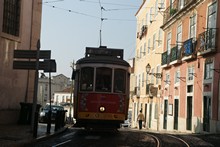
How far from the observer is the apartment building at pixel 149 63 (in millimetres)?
39444

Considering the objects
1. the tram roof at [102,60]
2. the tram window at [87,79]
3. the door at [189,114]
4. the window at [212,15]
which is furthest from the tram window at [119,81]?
the door at [189,114]

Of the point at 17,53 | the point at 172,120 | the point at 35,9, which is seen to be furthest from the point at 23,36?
the point at 172,120

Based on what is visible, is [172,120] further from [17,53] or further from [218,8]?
[17,53]

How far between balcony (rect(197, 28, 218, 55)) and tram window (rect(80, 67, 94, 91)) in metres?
9.09

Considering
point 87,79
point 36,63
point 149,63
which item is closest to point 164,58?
point 149,63

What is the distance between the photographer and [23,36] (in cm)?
2258

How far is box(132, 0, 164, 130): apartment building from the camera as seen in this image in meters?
39.4

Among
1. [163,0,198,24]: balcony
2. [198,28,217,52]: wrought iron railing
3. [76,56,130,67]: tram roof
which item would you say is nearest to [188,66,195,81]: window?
[198,28,217,52]: wrought iron railing

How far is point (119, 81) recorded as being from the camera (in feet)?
58.3

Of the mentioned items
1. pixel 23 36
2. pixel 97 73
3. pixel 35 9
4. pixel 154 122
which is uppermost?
pixel 35 9

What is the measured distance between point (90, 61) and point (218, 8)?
387 inches

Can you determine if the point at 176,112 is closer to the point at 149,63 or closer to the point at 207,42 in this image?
the point at 207,42

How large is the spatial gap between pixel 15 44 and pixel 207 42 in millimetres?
11016

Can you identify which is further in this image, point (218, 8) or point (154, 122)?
point (154, 122)
